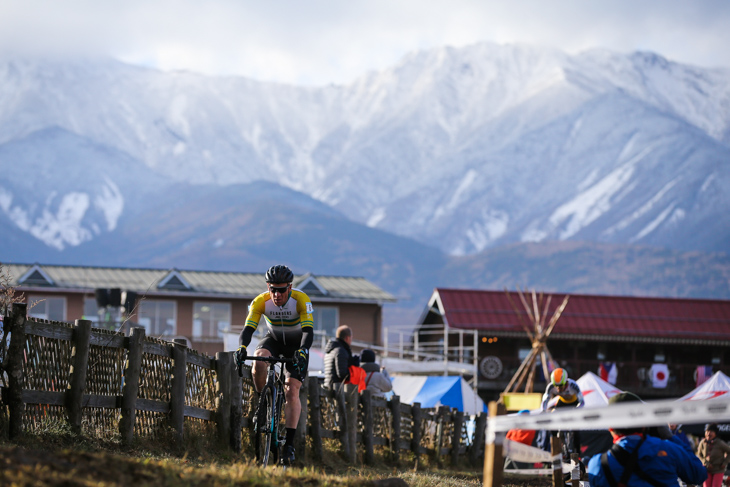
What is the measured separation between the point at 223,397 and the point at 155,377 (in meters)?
1.00

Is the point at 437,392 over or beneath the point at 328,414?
beneath

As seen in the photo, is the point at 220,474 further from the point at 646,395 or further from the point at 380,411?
the point at 646,395

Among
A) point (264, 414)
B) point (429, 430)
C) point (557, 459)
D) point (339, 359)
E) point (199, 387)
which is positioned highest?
point (339, 359)

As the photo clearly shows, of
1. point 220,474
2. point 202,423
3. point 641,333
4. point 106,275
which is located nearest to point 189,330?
point 106,275

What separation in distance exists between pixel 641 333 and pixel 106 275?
30280 millimetres

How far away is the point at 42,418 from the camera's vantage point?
27.5 ft

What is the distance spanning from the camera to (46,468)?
5.39 m

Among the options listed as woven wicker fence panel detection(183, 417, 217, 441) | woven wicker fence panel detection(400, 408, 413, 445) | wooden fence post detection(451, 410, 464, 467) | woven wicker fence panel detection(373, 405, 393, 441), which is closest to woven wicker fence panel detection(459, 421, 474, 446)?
wooden fence post detection(451, 410, 464, 467)

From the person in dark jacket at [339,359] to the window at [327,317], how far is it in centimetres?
3835

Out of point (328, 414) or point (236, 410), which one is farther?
point (328, 414)

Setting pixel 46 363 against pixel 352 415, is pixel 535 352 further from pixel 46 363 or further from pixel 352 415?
pixel 46 363

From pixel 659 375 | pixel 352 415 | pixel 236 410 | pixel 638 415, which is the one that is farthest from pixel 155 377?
pixel 659 375

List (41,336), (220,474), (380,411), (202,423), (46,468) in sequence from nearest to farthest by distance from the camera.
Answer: (46,468) → (220,474) → (41,336) → (202,423) → (380,411)

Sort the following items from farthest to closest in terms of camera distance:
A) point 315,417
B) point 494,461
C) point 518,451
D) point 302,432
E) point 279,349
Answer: point 315,417 < point 302,432 < point 279,349 < point 518,451 < point 494,461
